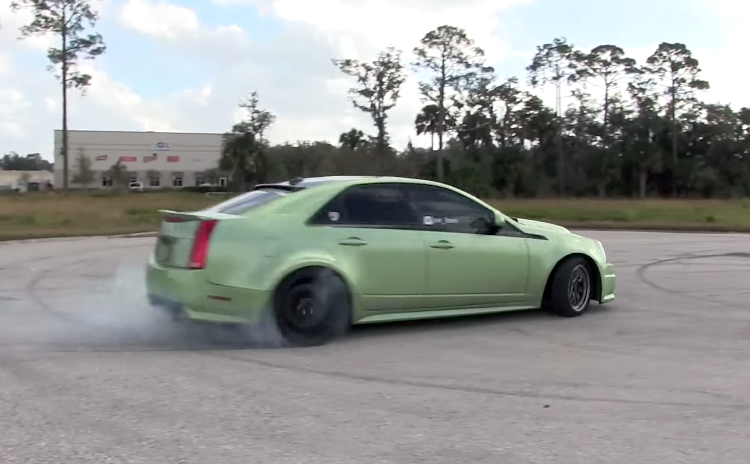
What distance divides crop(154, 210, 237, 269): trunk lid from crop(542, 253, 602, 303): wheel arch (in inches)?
133

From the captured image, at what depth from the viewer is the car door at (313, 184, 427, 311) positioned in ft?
23.4

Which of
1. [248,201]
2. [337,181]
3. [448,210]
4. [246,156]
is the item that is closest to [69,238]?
[248,201]

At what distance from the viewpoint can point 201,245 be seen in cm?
671

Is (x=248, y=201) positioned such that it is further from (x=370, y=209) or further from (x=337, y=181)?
(x=370, y=209)

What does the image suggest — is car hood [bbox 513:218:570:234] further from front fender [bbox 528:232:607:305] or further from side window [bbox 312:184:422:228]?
side window [bbox 312:184:422:228]

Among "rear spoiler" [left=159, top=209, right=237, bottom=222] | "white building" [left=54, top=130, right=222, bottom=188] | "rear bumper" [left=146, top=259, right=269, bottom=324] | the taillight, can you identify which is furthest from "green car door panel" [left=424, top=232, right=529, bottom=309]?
"white building" [left=54, top=130, right=222, bottom=188]

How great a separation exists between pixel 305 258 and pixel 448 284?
150 centimetres

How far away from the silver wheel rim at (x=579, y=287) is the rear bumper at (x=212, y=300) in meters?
3.38

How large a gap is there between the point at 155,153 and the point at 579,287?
112 meters

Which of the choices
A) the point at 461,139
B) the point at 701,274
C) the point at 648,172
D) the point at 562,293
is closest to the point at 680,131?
the point at 648,172

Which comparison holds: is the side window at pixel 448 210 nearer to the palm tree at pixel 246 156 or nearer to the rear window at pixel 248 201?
the rear window at pixel 248 201

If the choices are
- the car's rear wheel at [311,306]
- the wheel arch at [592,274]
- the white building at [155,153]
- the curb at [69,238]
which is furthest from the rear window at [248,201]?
the white building at [155,153]

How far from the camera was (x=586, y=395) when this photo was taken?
5.50m

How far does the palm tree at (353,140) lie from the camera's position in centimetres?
7594
